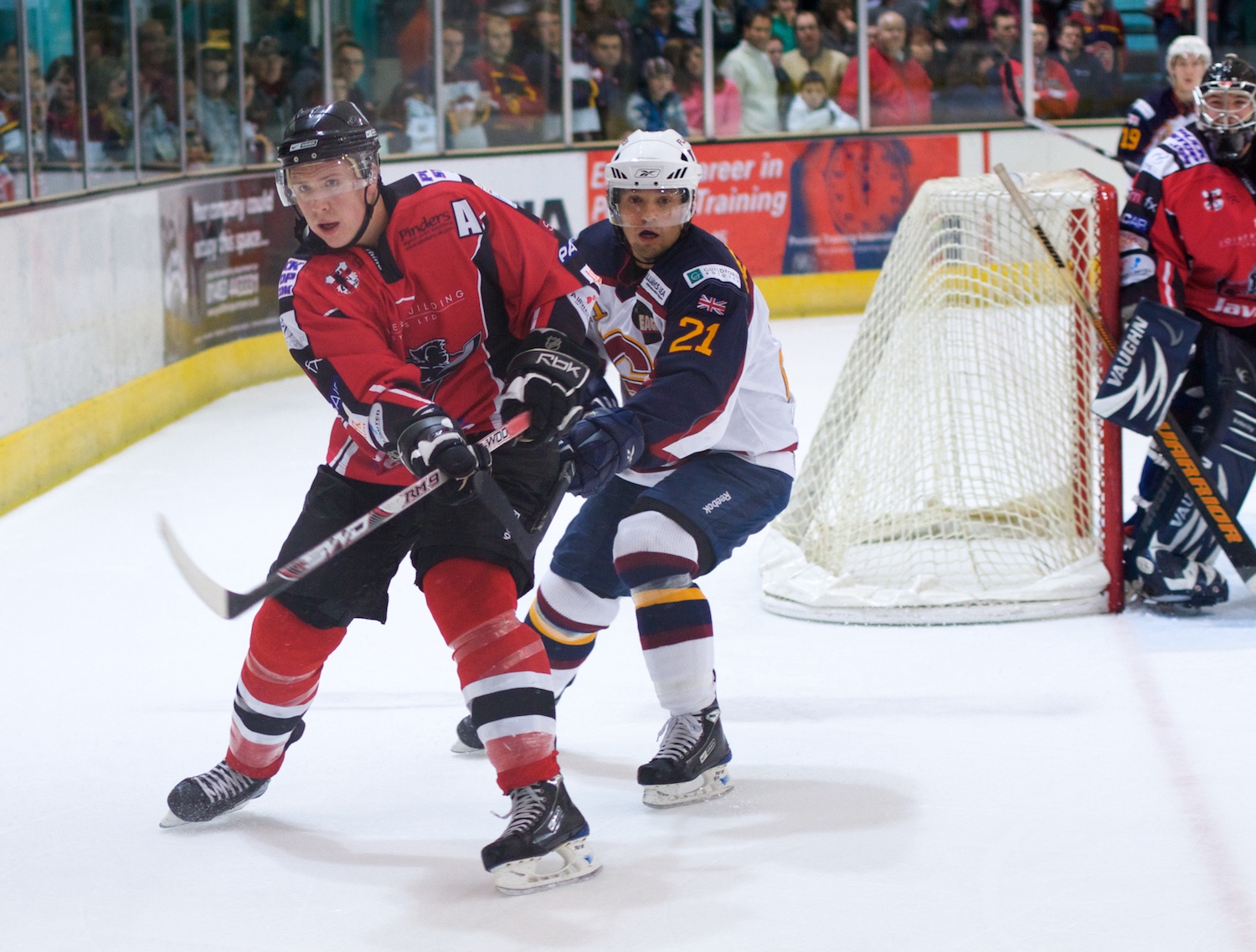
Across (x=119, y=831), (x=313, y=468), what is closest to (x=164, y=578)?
(x=313, y=468)

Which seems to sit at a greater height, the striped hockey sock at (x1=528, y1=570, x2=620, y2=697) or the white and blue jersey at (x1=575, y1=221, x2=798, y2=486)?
the white and blue jersey at (x1=575, y1=221, x2=798, y2=486)

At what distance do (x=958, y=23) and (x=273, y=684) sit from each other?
25.0 ft

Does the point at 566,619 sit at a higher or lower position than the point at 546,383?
lower

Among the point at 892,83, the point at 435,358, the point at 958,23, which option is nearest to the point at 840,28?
the point at 892,83

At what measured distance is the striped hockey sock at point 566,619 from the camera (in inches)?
107

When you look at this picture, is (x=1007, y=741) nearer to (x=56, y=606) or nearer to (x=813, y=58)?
(x=56, y=606)

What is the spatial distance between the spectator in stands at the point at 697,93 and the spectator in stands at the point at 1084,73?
1.87 metres

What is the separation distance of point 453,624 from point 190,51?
5220 mm

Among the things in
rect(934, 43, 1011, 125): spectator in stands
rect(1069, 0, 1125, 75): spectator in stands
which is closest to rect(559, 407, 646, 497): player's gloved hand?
rect(934, 43, 1011, 125): spectator in stands

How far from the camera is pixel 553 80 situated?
853 cm

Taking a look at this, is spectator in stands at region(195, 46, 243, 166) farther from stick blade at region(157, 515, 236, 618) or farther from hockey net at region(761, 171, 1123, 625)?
stick blade at region(157, 515, 236, 618)

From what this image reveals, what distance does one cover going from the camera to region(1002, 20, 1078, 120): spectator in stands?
9039 millimetres

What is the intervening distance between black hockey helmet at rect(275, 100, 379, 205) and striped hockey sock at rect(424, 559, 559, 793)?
573 millimetres

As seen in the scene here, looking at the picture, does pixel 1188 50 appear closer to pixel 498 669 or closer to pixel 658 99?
pixel 658 99
